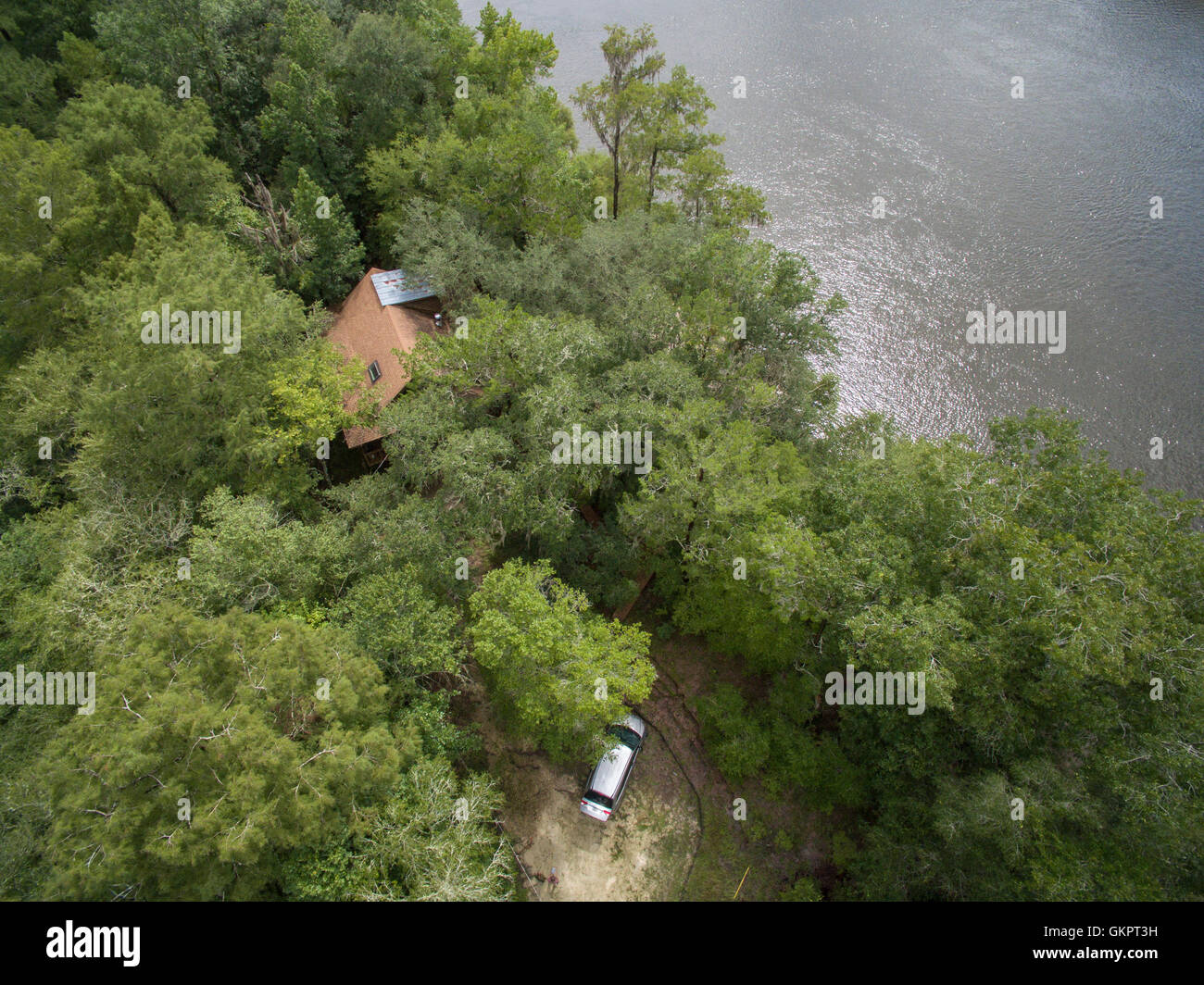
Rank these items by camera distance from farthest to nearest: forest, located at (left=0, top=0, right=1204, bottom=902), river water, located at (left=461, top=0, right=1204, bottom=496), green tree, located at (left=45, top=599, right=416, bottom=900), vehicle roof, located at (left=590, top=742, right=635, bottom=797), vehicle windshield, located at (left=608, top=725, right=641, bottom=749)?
river water, located at (left=461, top=0, right=1204, bottom=496) → vehicle windshield, located at (left=608, top=725, right=641, bottom=749) → vehicle roof, located at (left=590, top=742, right=635, bottom=797) → forest, located at (left=0, top=0, right=1204, bottom=902) → green tree, located at (left=45, top=599, right=416, bottom=900)

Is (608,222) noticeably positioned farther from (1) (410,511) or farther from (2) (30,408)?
(2) (30,408)

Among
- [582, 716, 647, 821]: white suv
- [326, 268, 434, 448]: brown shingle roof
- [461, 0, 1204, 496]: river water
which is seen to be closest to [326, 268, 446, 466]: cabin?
[326, 268, 434, 448]: brown shingle roof

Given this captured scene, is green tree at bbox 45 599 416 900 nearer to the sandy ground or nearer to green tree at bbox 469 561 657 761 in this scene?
green tree at bbox 469 561 657 761

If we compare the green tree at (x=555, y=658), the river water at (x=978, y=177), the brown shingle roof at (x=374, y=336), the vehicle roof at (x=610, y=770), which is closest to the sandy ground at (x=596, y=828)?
the vehicle roof at (x=610, y=770)

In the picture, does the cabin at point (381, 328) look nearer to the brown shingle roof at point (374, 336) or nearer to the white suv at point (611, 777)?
the brown shingle roof at point (374, 336)

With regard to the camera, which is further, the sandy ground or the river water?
the river water
